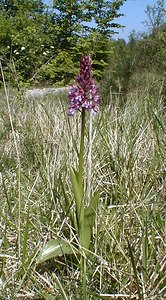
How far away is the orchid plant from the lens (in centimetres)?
93

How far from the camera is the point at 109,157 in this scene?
1588 millimetres

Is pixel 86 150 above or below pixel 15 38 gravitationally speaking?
below

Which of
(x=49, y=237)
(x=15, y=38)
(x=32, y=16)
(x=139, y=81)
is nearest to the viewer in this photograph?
(x=49, y=237)

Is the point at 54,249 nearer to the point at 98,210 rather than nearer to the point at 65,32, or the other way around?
the point at 98,210

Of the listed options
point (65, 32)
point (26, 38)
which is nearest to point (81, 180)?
point (26, 38)

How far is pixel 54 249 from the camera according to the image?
0.95 meters

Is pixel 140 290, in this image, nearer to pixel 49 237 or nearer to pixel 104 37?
pixel 49 237

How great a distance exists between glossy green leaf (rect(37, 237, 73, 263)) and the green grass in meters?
0.02

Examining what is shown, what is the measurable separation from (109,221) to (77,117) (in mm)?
1151

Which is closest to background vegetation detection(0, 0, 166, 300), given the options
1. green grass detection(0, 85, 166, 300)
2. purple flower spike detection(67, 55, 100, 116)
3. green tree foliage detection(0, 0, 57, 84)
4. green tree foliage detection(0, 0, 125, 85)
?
green grass detection(0, 85, 166, 300)

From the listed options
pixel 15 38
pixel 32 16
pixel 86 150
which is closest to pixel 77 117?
pixel 86 150

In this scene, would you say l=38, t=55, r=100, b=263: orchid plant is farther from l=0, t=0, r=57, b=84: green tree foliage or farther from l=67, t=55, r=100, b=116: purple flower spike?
l=0, t=0, r=57, b=84: green tree foliage

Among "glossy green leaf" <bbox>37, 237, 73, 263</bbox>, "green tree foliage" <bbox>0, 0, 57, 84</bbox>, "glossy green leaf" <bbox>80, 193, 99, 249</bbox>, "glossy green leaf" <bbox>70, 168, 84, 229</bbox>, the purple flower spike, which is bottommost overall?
"glossy green leaf" <bbox>37, 237, 73, 263</bbox>

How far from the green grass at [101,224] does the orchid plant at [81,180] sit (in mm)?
29
